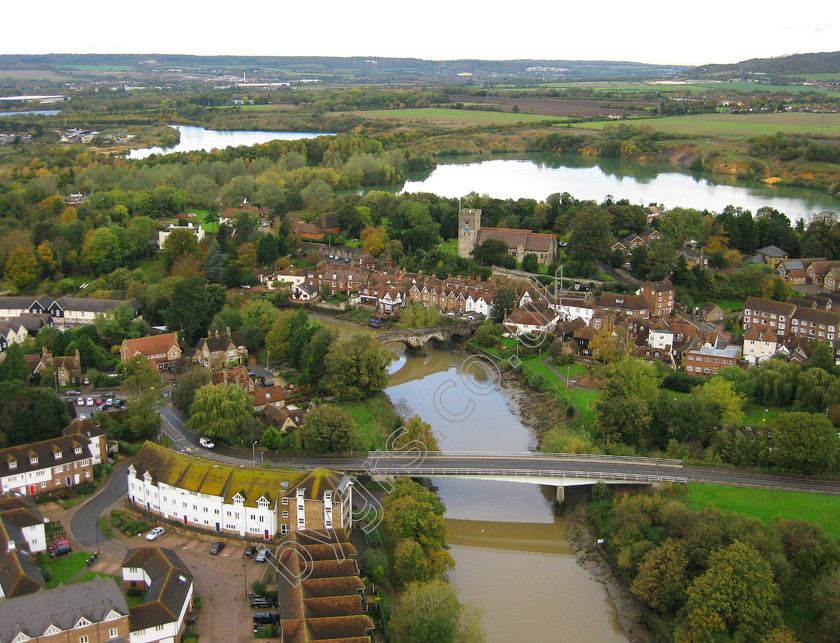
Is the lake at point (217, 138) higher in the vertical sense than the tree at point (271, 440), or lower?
higher

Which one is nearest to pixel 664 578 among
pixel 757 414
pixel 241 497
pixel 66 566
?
pixel 241 497

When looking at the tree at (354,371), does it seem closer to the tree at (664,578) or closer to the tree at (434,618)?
the tree at (434,618)

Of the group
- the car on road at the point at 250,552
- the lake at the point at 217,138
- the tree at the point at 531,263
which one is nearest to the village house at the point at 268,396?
the car on road at the point at 250,552

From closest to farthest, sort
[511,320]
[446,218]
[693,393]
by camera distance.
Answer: [693,393], [511,320], [446,218]

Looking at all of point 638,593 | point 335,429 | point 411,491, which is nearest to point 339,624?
point 411,491

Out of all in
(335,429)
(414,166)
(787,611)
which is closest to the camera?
(787,611)

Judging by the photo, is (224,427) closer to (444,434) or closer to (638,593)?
(444,434)

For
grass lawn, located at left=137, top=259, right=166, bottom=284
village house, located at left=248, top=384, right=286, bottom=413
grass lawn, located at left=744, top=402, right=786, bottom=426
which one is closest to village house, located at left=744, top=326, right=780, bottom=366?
grass lawn, located at left=744, top=402, right=786, bottom=426

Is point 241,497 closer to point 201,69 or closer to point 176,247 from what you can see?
point 176,247
